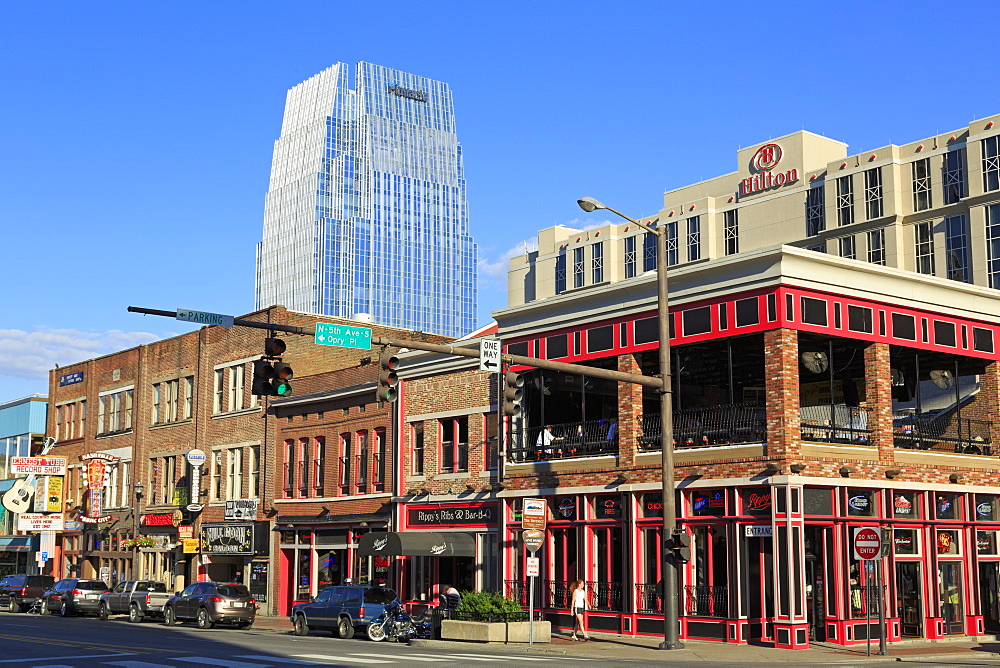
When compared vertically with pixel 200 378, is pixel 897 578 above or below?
below

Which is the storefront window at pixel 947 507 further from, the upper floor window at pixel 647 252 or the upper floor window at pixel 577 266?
the upper floor window at pixel 577 266

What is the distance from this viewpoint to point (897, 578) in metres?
30.0

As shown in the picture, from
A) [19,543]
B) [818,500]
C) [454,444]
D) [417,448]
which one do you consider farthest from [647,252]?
[818,500]

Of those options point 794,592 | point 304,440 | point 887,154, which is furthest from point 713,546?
point 887,154

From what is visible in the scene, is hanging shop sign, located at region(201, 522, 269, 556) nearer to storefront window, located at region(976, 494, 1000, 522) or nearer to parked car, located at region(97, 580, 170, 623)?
parked car, located at region(97, 580, 170, 623)

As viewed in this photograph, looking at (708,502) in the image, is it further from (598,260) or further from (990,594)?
(598,260)

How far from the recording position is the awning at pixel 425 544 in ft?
123

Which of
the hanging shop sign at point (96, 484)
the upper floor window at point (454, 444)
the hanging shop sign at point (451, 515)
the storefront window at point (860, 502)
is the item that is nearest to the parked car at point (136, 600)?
the hanging shop sign at point (451, 515)

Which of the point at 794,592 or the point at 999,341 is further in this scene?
the point at 999,341

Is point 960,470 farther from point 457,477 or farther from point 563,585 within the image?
point 457,477

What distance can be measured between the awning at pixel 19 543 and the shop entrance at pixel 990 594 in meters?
53.5

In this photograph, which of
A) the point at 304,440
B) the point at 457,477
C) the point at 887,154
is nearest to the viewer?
the point at 457,477

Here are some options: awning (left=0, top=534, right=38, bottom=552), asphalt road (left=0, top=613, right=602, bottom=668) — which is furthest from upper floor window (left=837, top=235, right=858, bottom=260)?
asphalt road (left=0, top=613, right=602, bottom=668)

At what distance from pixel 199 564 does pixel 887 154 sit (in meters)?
Answer: 58.9
